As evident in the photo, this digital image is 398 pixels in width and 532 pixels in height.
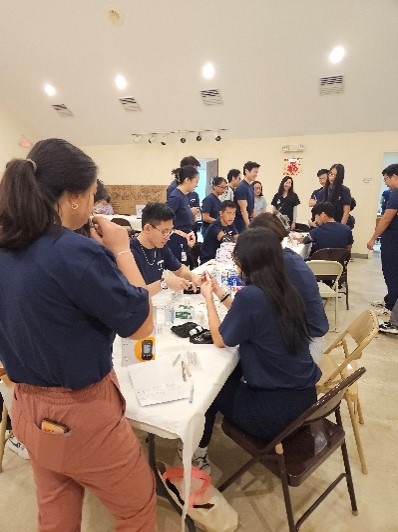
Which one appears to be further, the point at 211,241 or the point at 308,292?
the point at 211,241

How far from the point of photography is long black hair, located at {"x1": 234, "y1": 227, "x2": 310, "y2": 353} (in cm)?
133

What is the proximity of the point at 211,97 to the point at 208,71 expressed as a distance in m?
0.58

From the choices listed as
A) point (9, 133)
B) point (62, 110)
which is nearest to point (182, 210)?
point (62, 110)

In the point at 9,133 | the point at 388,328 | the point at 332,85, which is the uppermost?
the point at 332,85

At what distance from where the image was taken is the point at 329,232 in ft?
12.2

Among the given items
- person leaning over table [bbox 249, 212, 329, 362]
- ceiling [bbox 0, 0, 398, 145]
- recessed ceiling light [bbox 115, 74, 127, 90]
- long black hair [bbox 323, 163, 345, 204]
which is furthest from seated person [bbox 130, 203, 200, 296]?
recessed ceiling light [bbox 115, 74, 127, 90]

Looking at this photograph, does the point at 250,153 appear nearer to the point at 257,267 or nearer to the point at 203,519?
the point at 257,267

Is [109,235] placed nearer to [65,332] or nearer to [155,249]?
[65,332]

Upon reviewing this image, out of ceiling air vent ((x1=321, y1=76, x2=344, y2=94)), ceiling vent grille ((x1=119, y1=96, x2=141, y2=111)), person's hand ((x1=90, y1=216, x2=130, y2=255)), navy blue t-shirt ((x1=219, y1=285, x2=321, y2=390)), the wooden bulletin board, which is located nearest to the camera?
person's hand ((x1=90, y1=216, x2=130, y2=255))

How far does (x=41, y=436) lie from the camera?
2.84 feet

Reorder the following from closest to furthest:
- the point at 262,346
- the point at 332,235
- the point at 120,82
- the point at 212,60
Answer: the point at 262,346 → the point at 332,235 → the point at 212,60 → the point at 120,82

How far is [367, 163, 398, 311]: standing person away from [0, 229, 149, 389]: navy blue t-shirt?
Answer: 3.33 metres

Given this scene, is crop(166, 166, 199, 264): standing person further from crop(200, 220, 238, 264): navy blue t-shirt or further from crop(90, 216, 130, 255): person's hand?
crop(90, 216, 130, 255): person's hand

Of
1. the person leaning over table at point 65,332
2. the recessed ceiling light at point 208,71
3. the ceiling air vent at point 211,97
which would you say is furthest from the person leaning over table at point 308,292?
the ceiling air vent at point 211,97
